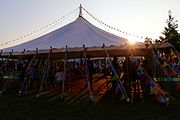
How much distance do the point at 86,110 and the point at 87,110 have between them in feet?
0.10

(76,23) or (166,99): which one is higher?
(76,23)

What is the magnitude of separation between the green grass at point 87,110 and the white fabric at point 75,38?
7.71 ft

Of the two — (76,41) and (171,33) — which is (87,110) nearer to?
(76,41)

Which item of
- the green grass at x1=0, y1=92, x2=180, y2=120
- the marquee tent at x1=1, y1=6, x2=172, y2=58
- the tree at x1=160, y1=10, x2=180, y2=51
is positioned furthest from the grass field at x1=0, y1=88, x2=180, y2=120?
the tree at x1=160, y1=10, x2=180, y2=51

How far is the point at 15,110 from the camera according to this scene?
9945 millimetres

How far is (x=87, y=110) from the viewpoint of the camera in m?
9.66

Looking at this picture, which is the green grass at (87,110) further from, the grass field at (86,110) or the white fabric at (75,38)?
the white fabric at (75,38)

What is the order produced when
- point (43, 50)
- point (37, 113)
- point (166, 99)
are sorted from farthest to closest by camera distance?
1. point (43, 50)
2. point (166, 99)
3. point (37, 113)

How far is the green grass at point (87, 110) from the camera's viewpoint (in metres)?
8.66

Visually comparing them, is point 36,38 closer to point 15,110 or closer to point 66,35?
point 66,35

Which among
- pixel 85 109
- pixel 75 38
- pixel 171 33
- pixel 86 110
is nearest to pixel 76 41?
pixel 75 38

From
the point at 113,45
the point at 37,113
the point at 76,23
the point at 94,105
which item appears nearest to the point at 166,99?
the point at 94,105

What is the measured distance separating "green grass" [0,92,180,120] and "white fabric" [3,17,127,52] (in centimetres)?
235

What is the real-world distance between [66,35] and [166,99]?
18.6 feet
